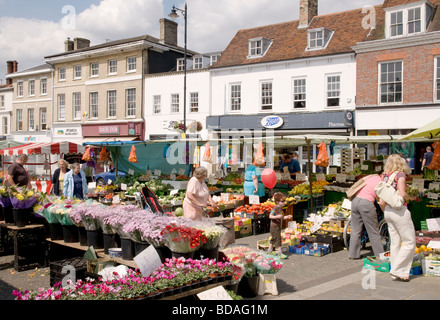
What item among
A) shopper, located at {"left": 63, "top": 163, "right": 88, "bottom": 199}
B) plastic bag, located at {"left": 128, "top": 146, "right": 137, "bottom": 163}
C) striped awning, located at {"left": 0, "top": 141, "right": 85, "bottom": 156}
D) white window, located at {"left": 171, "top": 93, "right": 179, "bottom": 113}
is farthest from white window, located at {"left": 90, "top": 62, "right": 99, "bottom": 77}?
shopper, located at {"left": 63, "top": 163, "right": 88, "bottom": 199}

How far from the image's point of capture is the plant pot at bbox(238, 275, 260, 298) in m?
5.52

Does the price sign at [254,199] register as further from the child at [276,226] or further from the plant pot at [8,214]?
the plant pot at [8,214]

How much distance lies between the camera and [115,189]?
15.5 metres

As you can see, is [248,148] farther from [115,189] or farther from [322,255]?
[322,255]

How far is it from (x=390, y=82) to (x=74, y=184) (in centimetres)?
1564

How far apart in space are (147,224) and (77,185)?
5578 millimetres

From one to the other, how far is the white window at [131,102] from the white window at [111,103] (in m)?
1.55

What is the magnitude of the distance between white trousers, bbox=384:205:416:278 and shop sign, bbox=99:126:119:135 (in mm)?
25985

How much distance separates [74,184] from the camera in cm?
999

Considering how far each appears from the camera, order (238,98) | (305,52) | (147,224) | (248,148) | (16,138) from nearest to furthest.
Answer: (147,224) → (248,148) → (305,52) → (238,98) → (16,138)

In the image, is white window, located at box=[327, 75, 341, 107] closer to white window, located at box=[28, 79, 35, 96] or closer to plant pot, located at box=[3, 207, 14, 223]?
plant pot, located at box=[3, 207, 14, 223]

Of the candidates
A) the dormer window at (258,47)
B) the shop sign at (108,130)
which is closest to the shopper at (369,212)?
the dormer window at (258,47)

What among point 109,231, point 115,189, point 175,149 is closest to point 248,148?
point 175,149
